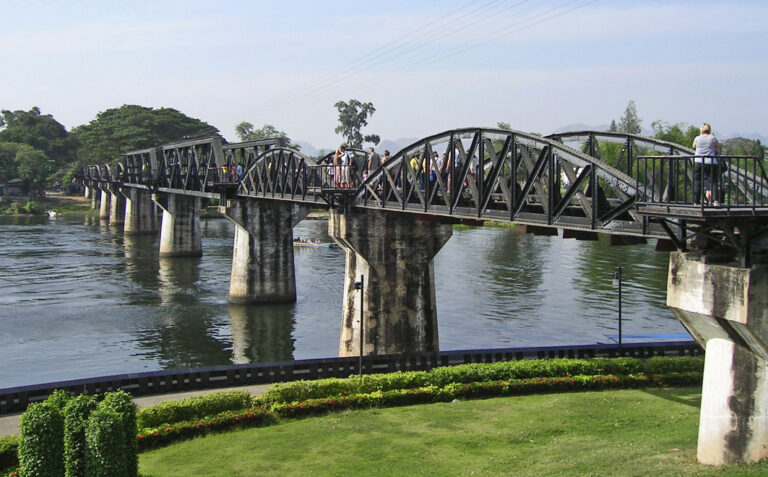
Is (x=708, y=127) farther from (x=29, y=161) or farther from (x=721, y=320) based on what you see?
(x=29, y=161)

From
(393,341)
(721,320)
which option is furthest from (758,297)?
(393,341)

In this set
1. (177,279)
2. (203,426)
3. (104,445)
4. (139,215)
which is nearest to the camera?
(104,445)

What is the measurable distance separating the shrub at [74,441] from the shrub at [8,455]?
10.1 ft

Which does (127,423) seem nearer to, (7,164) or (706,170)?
(706,170)

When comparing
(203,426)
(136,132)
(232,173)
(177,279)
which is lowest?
(177,279)

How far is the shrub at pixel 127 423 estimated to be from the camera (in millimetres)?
18938

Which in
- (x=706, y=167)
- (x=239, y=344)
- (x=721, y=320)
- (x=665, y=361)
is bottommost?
(x=239, y=344)

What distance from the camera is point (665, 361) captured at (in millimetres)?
30578

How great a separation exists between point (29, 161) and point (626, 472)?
600 ft

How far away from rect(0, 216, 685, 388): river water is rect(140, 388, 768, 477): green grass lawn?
2003 cm

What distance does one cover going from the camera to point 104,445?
1844cm

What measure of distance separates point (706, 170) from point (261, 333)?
128 ft

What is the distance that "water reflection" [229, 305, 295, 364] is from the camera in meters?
47.3

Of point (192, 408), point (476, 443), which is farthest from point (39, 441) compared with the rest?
point (476, 443)
